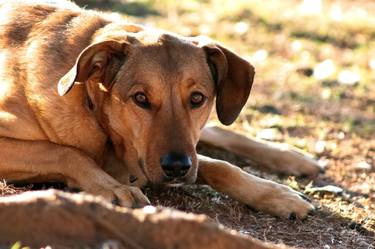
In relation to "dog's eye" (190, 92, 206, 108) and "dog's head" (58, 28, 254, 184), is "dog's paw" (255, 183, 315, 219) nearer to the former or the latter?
"dog's head" (58, 28, 254, 184)

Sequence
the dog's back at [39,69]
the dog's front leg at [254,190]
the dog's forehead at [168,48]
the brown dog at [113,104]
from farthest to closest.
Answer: the dog's front leg at [254,190]
the dog's back at [39,69]
the dog's forehead at [168,48]
the brown dog at [113,104]

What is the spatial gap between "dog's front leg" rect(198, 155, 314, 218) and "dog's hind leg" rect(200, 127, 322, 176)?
1069 mm

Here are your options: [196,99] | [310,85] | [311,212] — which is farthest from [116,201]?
[310,85]

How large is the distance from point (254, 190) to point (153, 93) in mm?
1078

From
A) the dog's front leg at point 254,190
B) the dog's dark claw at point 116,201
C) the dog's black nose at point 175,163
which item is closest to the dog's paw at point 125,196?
the dog's dark claw at point 116,201

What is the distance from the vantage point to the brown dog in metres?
4.80

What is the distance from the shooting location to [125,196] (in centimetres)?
468

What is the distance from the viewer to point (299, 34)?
11.6 m

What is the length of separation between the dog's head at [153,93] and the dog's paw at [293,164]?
158cm

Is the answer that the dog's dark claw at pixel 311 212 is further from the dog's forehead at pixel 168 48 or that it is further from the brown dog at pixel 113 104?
the dog's forehead at pixel 168 48

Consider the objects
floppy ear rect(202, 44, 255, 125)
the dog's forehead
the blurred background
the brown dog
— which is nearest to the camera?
the brown dog

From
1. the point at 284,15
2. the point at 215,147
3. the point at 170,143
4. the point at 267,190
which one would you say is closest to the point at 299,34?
the point at 284,15

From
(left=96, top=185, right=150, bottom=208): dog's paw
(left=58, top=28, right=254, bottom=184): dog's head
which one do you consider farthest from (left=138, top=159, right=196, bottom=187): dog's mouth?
(left=96, top=185, right=150, bottom=208): dog's paw

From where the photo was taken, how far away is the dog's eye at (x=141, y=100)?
16.1 feet
